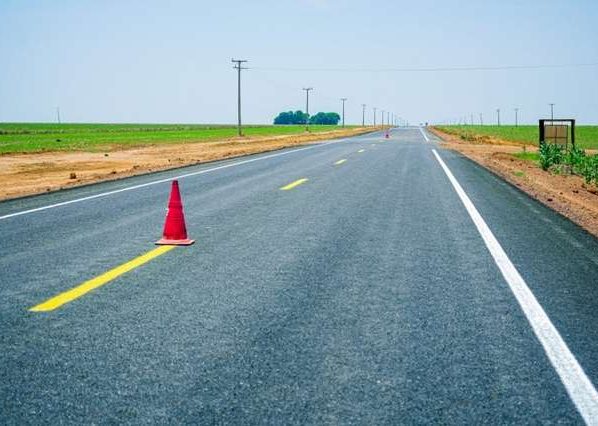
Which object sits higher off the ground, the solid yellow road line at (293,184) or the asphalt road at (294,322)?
the solid yellow road line at (293,184)

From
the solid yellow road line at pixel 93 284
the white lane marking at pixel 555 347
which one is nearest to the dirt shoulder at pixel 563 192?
the white lane marking at pixel 555 347

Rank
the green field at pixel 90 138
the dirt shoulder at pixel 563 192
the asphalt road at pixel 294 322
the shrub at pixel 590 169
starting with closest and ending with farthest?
the asphalt road at pixel 294 322, the dirt shoulder at pixel 563 192, the shrub at pixel 590 169, the green field at pixel 90 138

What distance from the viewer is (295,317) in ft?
13.9

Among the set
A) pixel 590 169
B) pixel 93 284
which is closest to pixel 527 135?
pixel 590 169

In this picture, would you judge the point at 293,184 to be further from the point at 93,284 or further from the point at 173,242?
the point at 93,284

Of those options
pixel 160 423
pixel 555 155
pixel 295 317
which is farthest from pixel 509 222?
pixel 555 155

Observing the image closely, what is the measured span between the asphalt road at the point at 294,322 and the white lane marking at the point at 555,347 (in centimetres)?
5

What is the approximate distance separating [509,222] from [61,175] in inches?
573

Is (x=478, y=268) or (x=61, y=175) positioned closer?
(x=478, y=268)

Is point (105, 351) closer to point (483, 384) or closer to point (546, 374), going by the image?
point (483, 384)

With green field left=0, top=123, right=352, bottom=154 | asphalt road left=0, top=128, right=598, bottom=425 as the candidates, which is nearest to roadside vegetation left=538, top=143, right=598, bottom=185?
asphalt road left=0, top=128, right=598, bottom=425

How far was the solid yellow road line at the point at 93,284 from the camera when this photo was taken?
4473 mm

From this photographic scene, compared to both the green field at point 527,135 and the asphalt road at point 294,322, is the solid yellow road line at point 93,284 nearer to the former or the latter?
the asphalt road at point 294,322

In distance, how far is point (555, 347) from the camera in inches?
146
